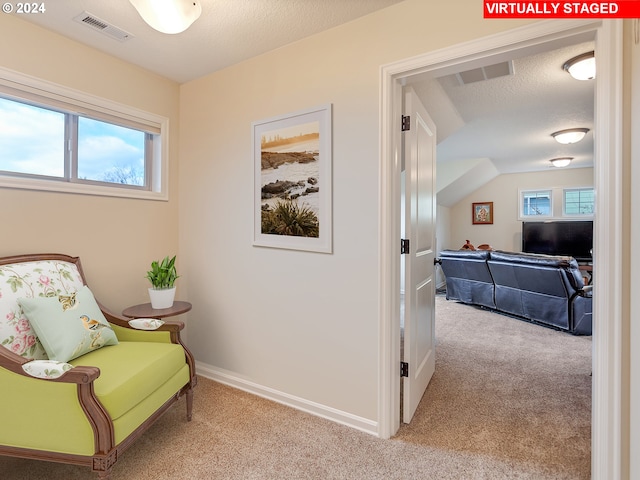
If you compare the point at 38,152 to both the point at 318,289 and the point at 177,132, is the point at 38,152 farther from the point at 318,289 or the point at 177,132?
the point at 318,289

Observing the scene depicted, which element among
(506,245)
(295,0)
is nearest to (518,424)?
(295,0)

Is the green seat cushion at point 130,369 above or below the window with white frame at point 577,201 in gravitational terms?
below

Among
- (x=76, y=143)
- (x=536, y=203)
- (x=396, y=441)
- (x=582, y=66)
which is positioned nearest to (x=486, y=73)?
(x=582, y=66)

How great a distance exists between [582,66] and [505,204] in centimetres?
570

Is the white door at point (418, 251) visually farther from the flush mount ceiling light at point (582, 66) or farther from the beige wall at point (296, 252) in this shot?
the flush mount ceiling light at point (582, 66)

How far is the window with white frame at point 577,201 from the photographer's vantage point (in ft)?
22.7

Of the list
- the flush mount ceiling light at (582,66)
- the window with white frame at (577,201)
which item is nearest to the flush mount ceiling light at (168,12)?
the flush mount ceiling light at (582,66)

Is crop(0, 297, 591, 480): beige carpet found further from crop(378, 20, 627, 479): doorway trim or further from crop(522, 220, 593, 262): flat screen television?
crop(522, 220, 593, 262): flat screen television

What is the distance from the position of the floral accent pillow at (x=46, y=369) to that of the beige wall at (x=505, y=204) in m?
7.78

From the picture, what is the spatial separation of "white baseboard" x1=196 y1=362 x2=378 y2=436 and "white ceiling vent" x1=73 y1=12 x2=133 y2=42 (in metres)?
2.43

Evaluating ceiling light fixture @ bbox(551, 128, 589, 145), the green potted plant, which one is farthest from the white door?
ceiling light fixture @ bbox(551, 128, 589, 145)

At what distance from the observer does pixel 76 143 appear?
227 centimetres

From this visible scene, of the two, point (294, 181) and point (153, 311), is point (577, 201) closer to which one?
point (294, 181)

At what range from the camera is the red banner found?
1.31 m
